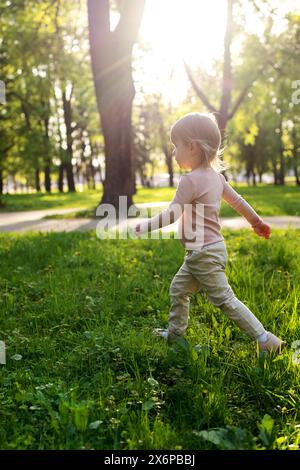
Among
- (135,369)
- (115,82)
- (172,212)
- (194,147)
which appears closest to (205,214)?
(172,212)

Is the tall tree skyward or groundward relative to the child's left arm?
skyward

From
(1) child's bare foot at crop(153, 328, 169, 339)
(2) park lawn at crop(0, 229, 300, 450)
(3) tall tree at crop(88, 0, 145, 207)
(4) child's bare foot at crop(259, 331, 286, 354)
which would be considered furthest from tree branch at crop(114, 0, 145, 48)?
(4) child's bare foot at crop(259, 331, 286, 354)

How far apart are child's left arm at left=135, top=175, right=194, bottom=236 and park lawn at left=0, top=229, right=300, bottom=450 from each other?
0.76 m

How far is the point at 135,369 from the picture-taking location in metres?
2.93

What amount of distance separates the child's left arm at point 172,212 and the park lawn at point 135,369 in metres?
0.76

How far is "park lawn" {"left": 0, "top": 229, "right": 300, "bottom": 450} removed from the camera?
2.24 m

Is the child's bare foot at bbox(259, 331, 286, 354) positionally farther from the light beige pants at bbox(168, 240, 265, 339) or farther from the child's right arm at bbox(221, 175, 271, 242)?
the child's right arm at bbox(221, 175, 271, 242)

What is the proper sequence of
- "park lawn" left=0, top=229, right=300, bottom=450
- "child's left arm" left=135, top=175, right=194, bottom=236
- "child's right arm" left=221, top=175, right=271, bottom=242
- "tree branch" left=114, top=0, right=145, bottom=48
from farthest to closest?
"tree branch" left=114, top=0, right=145, bottom=48, "child's right arm" left=221, top=175, right=271, bottom=242, "child's left arm" left=135, top=175, right=194, bottom=236, "park lawn" left=0, top=229, right=300, bottom=450

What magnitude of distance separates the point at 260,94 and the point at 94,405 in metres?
24.1

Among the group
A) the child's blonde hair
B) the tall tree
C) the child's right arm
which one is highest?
the tall tree

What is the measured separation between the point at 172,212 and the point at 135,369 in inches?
38.0

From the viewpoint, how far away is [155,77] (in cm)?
3466
